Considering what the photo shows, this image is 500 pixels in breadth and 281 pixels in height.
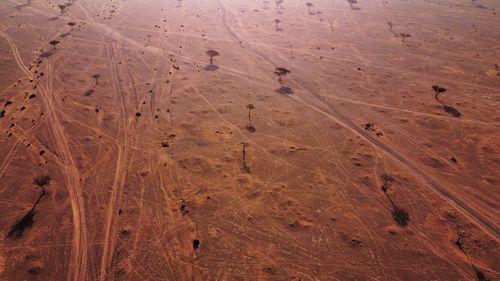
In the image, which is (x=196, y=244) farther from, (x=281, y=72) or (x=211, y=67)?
(x=211, y=67)

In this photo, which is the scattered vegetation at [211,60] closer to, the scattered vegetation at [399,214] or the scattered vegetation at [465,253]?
the scattered vegetation at [399,214]

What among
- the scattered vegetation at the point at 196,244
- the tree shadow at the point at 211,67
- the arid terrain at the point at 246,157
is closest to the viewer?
the arid terrain at the point at 246,157

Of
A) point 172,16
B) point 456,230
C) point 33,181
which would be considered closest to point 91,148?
point 33,181

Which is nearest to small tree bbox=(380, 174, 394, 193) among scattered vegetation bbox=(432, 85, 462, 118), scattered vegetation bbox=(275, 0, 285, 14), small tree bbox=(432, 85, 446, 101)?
scattered vegetation bbox=(432, 85, 462, 118)

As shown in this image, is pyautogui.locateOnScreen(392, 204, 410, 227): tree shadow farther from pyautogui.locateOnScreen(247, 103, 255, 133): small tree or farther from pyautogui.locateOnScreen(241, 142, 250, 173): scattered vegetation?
pyautogui.locateOnScreen(247, 103, 255, 133): small tree

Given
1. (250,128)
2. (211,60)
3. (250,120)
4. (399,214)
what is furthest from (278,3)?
(399,214)

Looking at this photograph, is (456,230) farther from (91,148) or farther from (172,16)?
(172,16)

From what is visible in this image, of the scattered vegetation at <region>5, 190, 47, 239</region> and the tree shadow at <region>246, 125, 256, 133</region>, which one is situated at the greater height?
the tree shadow at <region>246, 125, 256, 133</region>

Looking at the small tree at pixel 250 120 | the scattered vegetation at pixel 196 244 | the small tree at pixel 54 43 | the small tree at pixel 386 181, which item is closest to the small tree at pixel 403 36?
the small tree at pixel 250 120
